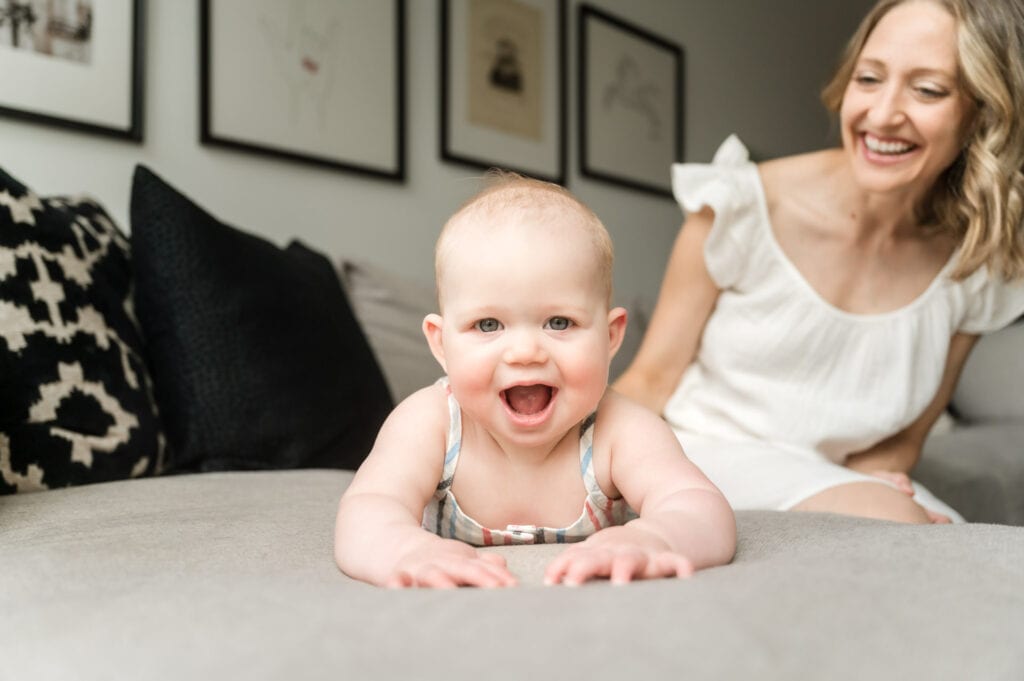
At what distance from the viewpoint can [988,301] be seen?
1628 millimetres

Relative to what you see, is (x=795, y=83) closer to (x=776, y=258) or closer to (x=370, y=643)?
(x=776, y=258)

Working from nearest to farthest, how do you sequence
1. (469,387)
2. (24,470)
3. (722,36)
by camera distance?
(469,387) < (24,470) < (722,36)

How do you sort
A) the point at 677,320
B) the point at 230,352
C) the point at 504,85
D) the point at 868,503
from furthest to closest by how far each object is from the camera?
1. the point at 504,85
2. the point at 677,320
3. the point at 230,352
4. the point at 868,503

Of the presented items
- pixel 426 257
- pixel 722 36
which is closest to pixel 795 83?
pixel 722 36

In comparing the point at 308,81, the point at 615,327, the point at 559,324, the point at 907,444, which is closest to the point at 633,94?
the point at 308,81

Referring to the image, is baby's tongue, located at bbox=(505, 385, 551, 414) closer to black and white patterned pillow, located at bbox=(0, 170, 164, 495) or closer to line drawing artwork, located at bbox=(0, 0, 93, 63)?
black and white patterned pillow, located at bbox=(0, 170, 164, 495)

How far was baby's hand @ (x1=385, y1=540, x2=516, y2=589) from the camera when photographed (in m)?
0.67

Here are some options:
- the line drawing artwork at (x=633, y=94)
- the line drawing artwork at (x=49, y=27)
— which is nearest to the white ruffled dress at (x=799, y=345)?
the line drawing artwork at (x=49, y=27)

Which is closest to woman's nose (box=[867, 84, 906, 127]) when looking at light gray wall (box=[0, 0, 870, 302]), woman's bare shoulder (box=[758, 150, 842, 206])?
woman's bare shoulder (box=[758, 150, 842, 206])

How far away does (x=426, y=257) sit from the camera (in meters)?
2.79

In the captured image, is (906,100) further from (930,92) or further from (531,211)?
(531,211)

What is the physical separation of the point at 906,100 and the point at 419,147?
160 cm

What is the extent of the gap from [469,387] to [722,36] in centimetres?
365

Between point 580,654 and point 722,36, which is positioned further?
point 722,36
